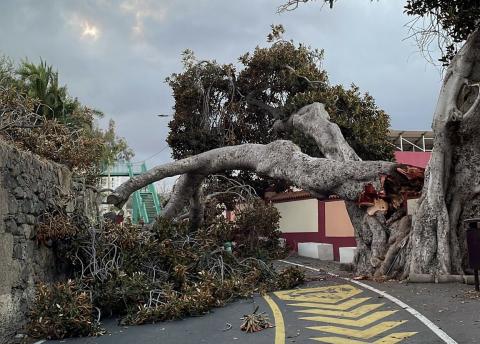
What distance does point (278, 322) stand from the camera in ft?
26.7

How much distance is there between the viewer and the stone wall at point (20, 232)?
7.89 metres

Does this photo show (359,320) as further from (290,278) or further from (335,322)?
(290,278)

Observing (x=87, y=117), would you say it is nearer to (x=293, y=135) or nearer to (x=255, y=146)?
(x=255, y=146)

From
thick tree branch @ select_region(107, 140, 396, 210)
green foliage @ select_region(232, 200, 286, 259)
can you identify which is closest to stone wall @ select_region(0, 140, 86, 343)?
thick tree branch @ select_region(107, 140, 396, 210)

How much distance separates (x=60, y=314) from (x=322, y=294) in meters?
4.81

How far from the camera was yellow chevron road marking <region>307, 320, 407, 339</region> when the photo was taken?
23.1 ft

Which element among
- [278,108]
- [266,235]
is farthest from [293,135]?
[266,235]

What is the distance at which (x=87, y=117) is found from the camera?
50.0 ft

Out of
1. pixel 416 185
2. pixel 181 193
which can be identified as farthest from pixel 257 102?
pixel 416 185

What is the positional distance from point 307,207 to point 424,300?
13027 millimetres

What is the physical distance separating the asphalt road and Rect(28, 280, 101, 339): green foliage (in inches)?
9.4

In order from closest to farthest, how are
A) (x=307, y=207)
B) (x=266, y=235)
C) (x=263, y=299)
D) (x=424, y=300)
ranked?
(x=424, y=300), (x=263, y=299), (x=266, y=235), (x=307, y=207)

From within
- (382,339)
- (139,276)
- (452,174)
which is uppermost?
(452,174)

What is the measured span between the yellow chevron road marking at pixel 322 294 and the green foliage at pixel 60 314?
373 cm
